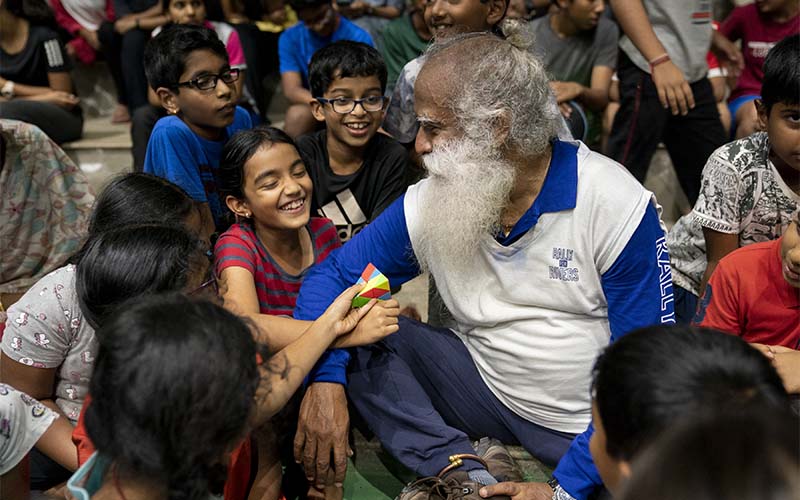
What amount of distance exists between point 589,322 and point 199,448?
121cm

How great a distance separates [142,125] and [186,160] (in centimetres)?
115

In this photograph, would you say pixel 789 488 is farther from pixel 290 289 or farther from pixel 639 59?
pixel 639 59

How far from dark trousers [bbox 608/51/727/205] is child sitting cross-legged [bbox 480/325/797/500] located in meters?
2.21

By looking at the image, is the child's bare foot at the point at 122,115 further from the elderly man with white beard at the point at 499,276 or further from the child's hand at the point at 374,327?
the child's hand at the point at 374,327

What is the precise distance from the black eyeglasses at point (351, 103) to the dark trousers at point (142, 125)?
1.42m

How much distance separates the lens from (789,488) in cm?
107

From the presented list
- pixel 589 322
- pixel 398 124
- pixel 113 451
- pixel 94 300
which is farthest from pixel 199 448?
pixel 398 124

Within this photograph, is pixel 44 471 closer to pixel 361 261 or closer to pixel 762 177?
pixel 361 261

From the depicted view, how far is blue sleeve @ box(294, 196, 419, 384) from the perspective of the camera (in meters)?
2.46

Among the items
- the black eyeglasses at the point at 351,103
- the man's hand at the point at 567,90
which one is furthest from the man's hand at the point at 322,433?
the man's hand at the point at 567,90

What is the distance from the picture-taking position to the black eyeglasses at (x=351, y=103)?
3221 millimetres

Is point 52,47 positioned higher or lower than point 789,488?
lower

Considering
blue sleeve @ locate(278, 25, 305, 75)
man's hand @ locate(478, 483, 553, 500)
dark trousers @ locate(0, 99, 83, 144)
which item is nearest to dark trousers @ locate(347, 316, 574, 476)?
man's hand @ locate(478, 483, 553, 500)

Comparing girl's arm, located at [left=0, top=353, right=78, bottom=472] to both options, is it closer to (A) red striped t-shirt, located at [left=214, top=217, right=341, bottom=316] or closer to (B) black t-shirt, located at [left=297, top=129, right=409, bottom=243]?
(A) red striped t-shirt, located at [left=214, top=217, right=341, bottom=316]
